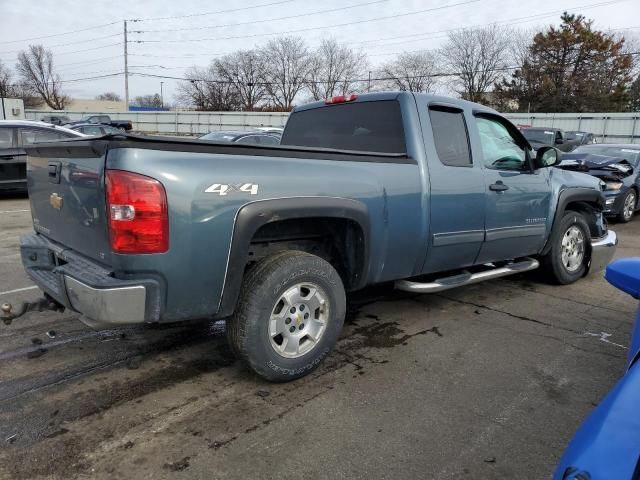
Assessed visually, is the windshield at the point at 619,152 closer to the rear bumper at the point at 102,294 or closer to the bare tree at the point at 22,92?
the rear bumper at the point at 102,294

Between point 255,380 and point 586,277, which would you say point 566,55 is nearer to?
point 586,277

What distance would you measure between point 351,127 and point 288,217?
1.69 metres

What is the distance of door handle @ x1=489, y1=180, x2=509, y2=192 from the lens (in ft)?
14.8

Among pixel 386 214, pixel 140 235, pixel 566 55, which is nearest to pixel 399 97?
pixel 386 214

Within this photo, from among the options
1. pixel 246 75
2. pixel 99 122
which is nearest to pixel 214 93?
pixel 246 75

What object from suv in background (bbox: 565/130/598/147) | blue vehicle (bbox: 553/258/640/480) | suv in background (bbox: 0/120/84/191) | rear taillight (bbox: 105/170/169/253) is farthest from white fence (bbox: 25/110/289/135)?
blue vehicle (bbox: 553/258/640/480)

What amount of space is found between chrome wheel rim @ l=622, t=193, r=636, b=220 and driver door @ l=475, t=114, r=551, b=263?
7.04 metres

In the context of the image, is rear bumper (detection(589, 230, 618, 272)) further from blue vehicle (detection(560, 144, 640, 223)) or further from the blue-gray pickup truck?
blue vehicle (detection(560, 144, 640, 223))

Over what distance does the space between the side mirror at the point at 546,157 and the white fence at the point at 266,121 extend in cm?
2811

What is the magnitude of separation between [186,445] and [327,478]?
0.77 metres

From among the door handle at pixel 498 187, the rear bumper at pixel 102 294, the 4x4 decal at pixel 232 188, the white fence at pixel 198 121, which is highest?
the white fence at pixel 198 121

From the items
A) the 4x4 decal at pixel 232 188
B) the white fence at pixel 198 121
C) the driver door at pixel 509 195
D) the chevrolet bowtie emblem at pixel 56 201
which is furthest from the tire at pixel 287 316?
the white fence at pixel 198 121

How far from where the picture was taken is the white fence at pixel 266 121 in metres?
29.0

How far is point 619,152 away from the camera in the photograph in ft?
39.1
